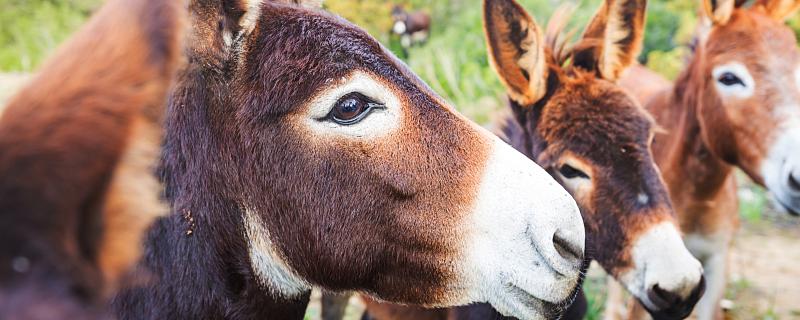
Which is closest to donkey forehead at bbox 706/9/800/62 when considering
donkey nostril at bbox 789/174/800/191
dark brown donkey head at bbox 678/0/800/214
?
dark brown donkey head at bbox 678/0/800/214

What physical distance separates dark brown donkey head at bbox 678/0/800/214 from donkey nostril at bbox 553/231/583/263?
2.16 m

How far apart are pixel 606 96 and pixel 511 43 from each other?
A: 414mm

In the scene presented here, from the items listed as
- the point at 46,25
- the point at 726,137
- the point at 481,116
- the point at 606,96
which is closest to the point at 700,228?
the point at 726,137

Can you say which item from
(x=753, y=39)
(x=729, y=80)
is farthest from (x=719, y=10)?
(x=729, y=80)

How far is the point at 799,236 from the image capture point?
6.30 metres

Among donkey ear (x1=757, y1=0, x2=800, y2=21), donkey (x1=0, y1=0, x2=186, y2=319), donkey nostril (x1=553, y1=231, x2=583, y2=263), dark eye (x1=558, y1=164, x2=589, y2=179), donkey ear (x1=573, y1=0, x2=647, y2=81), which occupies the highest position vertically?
donkey (x1=0, y1=0, x2=186, y2=319)

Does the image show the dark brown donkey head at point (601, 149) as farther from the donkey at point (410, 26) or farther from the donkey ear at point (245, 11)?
the donkey at point (410, 26)

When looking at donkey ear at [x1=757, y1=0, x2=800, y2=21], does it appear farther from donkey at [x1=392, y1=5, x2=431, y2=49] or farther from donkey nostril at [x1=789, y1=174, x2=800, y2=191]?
donkey at [x1=392, y1=5, x2=431, y2=49]

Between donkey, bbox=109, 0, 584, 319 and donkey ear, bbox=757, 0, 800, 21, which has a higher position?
donkey, bbox=109, 0, 584, 319

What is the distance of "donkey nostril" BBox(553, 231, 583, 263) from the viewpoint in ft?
5.11

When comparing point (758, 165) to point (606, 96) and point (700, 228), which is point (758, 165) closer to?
point (700, 228)

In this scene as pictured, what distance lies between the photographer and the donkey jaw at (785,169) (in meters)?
3.21

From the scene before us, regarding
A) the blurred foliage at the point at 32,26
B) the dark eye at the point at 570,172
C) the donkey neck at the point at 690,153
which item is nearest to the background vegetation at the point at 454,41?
the blurred foliage at the point at 32,26

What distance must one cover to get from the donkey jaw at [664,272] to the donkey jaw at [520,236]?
2.68 ft
